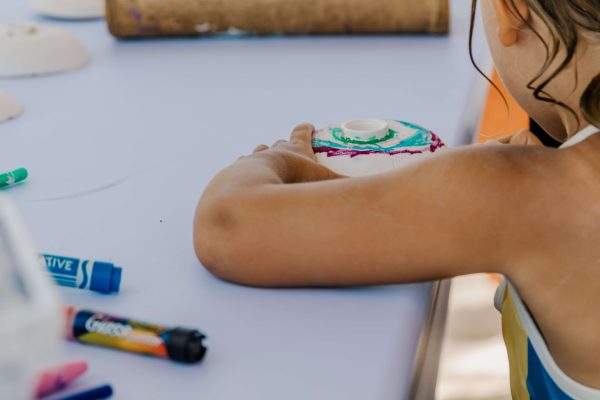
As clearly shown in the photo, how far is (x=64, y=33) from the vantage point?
984 millimetres

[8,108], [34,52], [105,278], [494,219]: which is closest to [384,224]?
[494,219]

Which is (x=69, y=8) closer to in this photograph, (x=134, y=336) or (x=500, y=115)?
(x=500, y=115)

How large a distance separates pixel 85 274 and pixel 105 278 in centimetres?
1

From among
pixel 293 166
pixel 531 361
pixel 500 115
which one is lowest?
pixel 500 115

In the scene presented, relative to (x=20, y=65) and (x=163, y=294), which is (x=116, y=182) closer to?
(x=163, y=294)

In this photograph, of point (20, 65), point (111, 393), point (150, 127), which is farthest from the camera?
point (20, 65)

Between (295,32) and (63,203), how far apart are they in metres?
0.57

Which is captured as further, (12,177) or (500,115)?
(500,115)

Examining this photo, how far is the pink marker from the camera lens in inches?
14.8

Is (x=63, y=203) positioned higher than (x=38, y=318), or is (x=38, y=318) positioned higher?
(x=38, y=318)

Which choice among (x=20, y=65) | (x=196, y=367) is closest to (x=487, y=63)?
(x=20, y=65)

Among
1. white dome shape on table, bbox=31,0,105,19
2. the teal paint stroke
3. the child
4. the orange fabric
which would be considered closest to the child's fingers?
the teal paint stroke

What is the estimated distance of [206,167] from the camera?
0.67 meters

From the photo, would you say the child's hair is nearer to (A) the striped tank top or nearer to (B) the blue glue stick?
(A) the striped tank top
